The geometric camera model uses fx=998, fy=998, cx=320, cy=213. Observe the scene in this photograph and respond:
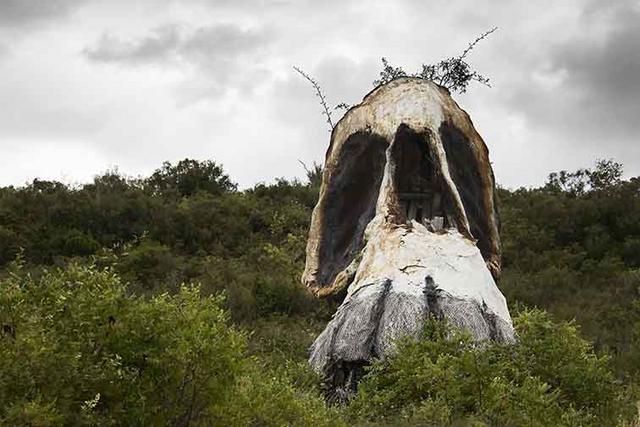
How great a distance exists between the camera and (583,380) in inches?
349

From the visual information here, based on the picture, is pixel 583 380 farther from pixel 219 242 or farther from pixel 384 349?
pixel 219 242

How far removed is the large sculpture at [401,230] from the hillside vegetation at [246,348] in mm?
478

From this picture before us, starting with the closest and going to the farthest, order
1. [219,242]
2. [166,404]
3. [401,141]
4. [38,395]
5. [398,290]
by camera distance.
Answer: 1. [38,395]
2. [166,404]
3. [398,290]
4. [401,141]
5. [219,242]

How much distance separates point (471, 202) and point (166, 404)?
7522 millimetres

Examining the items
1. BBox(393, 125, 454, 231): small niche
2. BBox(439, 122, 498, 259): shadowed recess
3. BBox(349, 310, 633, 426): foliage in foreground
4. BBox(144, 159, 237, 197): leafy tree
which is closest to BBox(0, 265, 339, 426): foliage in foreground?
BBox(349, 310, 633, 426): foliage in foreground

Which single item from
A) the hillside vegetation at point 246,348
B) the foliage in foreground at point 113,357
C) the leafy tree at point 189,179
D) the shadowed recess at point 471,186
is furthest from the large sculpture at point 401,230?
the leafy tree at point 189,179

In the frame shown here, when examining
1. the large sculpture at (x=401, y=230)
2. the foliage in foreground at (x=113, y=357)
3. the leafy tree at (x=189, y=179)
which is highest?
the leafy tree at (x=189, y=179)

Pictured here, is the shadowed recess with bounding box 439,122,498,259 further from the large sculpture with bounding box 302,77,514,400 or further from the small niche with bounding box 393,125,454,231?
the small niche with bounding box 393,125,454,231

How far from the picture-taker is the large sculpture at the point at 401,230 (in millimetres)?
9742

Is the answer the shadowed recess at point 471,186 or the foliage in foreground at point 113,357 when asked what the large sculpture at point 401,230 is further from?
the foliage in foreground at point 113,357

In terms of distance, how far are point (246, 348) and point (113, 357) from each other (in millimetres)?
4653

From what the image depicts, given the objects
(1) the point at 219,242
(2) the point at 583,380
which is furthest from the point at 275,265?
(2) the point at 583,380

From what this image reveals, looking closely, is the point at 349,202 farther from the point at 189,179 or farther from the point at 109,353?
the point at 189,179

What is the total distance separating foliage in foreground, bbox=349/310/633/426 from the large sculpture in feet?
1.84
